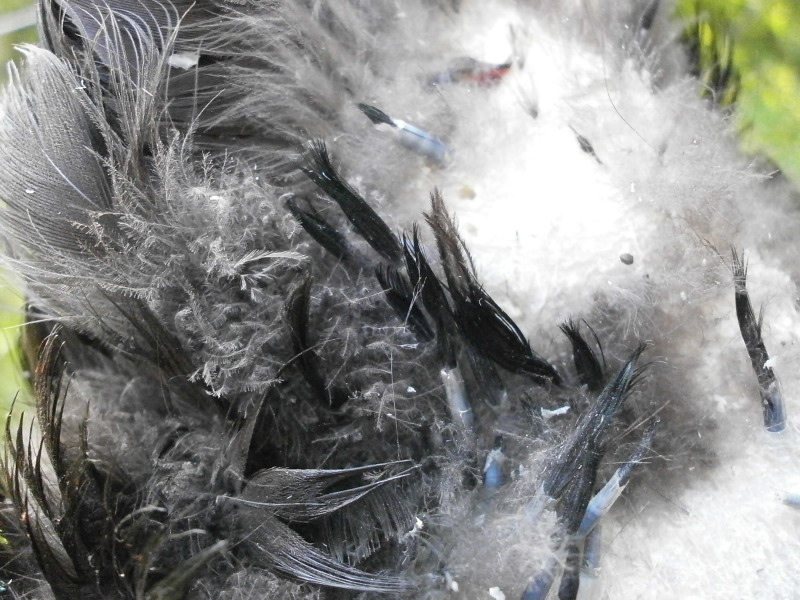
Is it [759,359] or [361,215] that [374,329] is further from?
[759,359]

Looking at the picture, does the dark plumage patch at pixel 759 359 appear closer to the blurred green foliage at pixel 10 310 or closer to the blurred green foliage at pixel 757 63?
the blurred green foliage at pixel 757 63

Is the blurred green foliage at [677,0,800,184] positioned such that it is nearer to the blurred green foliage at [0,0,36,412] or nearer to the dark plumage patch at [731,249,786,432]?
the dark plumage patch at [731,249,786,432]

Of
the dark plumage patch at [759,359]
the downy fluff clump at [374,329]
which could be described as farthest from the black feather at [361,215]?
the dark plumage patch at [759,359]

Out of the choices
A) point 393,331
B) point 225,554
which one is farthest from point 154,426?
point 393,331

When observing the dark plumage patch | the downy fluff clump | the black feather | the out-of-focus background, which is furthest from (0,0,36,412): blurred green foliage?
the dark plumage patch

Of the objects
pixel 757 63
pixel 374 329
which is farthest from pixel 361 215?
pixel 757 63

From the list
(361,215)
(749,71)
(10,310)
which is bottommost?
(10,310)
